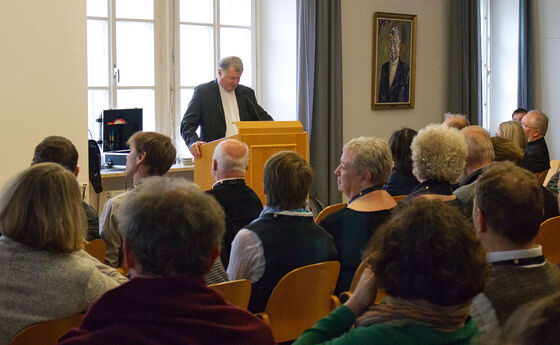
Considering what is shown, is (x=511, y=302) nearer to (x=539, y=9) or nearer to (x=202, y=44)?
(x=202, y=44)

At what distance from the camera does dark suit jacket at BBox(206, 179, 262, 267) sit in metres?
3.62

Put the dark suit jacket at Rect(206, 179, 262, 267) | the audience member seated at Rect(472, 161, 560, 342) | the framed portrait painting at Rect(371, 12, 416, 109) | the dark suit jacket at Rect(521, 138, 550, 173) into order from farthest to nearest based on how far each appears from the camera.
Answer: the framed portrait painting at Rect(371, 12, 416, 109), the dark suit jacket at Rect(521, 138, 550, 173), the dark suit jacket at Rect(206, 179, 262, 267), the audience member seated at Rect(472, 161, 560, 342)

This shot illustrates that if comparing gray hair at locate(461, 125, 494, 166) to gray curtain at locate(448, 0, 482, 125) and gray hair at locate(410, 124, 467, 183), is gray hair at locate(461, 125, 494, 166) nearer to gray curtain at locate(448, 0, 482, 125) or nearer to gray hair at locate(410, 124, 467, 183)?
gray hair at locate(410, 124, 467, 183)

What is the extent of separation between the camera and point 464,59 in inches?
342


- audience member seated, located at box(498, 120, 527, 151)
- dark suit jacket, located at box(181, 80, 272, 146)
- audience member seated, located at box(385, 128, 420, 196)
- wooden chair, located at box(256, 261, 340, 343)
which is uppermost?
dark suit jacket, located at box(181, 80, 272, 146)

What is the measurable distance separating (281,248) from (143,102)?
4.52 m

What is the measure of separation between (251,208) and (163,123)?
3.64 m

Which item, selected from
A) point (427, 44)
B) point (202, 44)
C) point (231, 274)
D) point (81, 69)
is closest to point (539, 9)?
point (427, 44)

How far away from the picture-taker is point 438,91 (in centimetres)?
875

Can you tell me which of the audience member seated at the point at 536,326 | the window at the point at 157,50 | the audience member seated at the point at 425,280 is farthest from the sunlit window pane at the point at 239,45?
the audience member seated at the point at 536,326

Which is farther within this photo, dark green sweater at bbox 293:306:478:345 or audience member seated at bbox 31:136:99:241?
audience member seated at bbox 31:136:99:241

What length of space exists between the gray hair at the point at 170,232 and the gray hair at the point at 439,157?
2204 millimetres

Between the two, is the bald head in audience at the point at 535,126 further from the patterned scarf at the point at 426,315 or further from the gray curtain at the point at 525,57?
the patterned scarf at the point at 426,315

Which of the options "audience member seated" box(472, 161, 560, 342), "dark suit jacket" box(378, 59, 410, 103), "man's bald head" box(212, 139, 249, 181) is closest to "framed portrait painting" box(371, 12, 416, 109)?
"dark suit jacket" box(378, 59, 410, 103)
